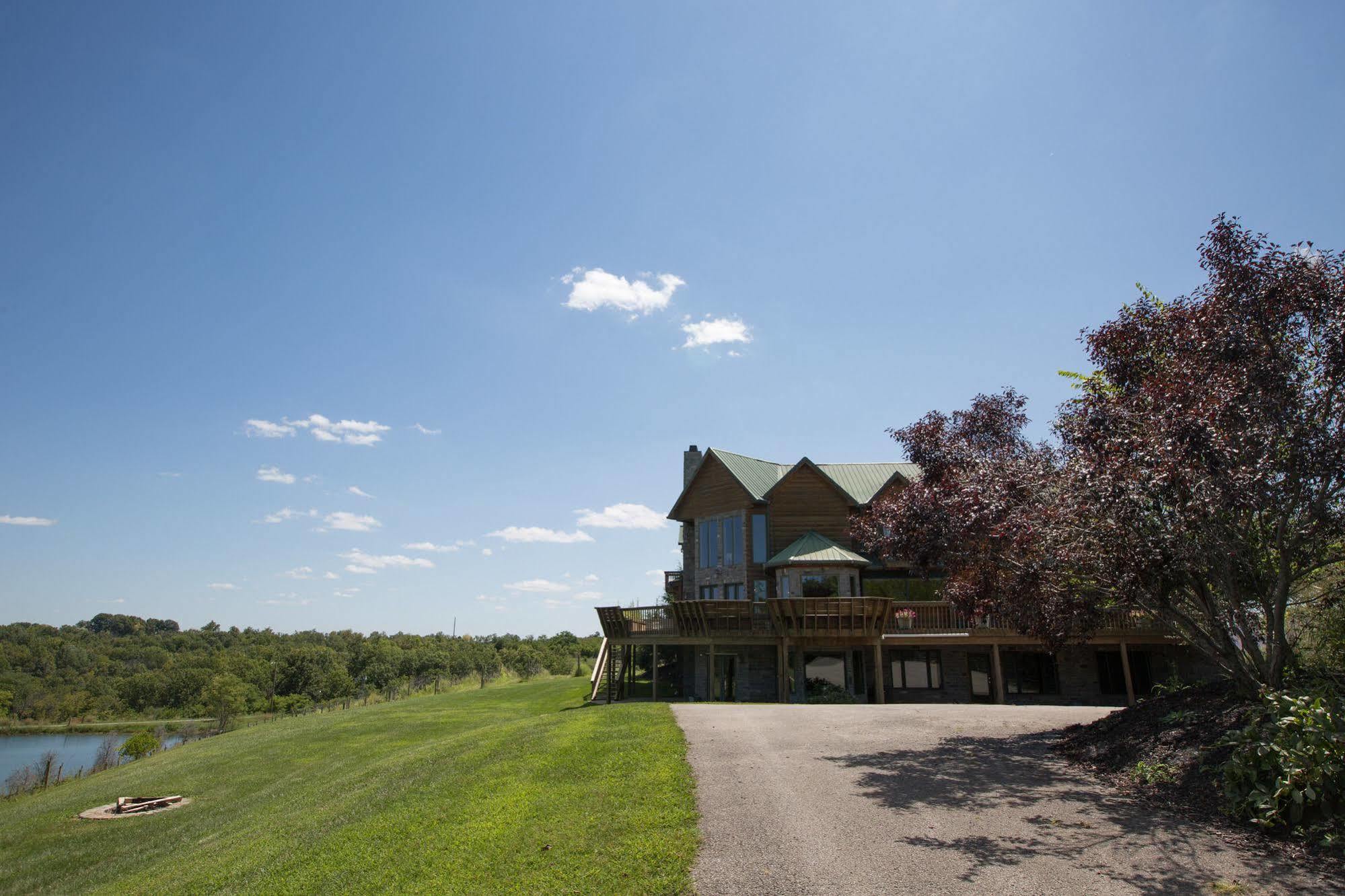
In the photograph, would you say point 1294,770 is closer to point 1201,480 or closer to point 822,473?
point 1201,480

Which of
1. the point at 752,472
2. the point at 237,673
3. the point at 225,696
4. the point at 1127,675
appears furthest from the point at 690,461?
the point at 237,673

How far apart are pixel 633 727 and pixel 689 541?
59.6ft

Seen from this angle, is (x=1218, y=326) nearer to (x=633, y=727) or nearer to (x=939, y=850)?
(x=939, y=850)

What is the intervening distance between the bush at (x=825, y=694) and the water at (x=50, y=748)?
42.5 m

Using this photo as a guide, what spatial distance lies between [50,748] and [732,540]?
65.2 m

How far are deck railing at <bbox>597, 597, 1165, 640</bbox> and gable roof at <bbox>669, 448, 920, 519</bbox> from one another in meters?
5.21

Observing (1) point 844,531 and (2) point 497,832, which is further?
(1) point 844,531

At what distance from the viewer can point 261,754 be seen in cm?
2355

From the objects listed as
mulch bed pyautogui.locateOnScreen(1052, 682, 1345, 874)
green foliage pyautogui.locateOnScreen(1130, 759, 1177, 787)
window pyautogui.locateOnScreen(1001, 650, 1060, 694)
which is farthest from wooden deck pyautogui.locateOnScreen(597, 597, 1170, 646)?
green foliage pyautogui.locateOnScreen(1130, 759, 1177, 787)

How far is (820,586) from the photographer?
25.1 m

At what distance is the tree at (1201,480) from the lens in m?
8.34

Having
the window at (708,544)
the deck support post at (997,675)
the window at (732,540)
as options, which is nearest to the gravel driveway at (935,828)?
the deck support post at (997,675)

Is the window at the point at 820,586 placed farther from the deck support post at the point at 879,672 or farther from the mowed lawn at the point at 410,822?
the mowed lawn at the point at 410,822

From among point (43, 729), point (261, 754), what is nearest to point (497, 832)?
point (261, 754)
